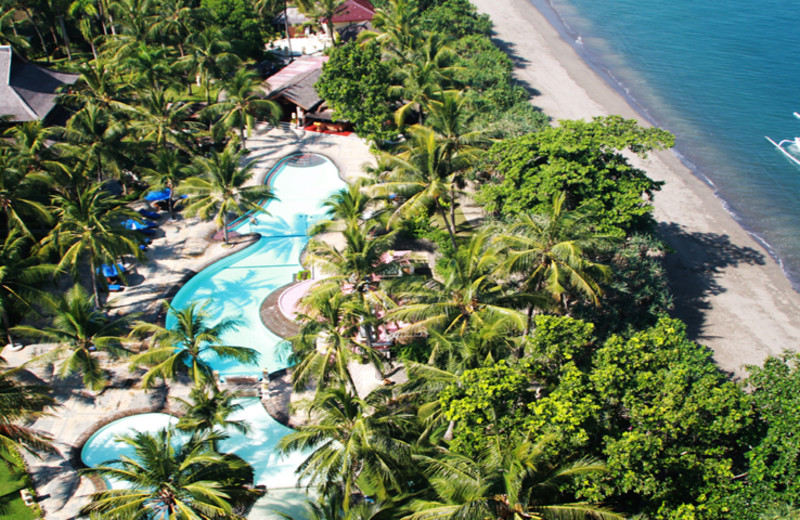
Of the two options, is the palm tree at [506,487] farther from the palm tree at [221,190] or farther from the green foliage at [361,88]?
the green foliage at [361,88]

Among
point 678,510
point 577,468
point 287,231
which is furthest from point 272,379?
point 678,510

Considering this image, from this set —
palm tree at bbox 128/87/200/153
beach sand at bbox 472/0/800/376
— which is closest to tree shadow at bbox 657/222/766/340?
beach sand at bbox 472/0/800/376

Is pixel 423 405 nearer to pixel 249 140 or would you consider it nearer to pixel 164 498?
pixel 164 498

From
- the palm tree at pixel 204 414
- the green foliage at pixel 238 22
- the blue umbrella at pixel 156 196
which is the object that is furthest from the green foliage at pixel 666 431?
the green foliage at pixel 238 22

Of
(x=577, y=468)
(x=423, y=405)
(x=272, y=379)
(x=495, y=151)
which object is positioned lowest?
(x=272, y=379)

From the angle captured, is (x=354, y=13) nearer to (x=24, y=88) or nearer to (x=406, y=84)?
(x=406, y=84)
